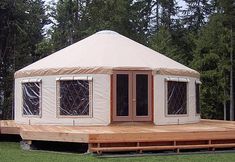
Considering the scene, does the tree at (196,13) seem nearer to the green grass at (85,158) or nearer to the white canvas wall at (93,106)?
the white canvas wall at (93,106)

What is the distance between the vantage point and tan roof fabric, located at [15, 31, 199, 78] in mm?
11727

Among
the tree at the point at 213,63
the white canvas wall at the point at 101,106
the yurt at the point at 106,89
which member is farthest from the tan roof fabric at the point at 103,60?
the tree at the point at 213,63

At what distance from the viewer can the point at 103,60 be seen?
12.0 metres

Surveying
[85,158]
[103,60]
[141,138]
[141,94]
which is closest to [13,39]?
[103,60]

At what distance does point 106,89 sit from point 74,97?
0.80 metres

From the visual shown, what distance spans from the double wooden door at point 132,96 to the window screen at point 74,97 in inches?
25.9

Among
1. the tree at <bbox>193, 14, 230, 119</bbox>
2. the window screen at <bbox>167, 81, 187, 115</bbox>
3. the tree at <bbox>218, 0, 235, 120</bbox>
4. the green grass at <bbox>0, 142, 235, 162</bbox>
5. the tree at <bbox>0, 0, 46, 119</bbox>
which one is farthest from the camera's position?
the tree at <bbox>193, 14, 230, 119</bbox>

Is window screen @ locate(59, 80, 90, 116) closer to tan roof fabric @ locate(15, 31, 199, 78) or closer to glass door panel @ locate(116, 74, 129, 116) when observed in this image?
tan roof fabric @ locate(15, 31, 199, 78)

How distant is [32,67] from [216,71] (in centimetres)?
1134

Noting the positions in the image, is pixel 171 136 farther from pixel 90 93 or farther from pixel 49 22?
pixel 49 22

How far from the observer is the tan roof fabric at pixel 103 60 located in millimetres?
11727

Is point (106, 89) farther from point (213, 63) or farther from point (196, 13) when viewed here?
point (196, 13)

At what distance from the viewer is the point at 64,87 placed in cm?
1188

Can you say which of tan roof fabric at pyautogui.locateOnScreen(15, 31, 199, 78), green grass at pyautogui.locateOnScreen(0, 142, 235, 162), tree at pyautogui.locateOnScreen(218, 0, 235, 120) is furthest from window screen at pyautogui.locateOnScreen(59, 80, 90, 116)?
tree at pyautogui.locateOnScreen(218, 0, 235, 120)
